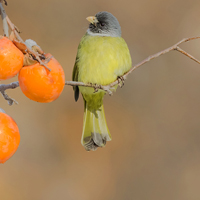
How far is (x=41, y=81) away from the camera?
3.65 feet

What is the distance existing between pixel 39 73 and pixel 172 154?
4.81 meters

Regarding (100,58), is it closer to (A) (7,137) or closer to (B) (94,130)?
(B) (94,130)

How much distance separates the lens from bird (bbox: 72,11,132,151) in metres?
2.47

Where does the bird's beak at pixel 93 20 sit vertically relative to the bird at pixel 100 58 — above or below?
above

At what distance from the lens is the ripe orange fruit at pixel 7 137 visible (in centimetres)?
112

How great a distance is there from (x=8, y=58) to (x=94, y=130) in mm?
1770

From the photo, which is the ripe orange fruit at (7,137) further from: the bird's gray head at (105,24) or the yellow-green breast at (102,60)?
the bird's gray head at (105,24)

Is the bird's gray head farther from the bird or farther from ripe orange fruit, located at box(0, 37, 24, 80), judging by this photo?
ripe orange fruit, located at box(0, 37, 24, 80)

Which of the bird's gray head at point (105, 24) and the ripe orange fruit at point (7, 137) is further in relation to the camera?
the bird's gray head at point (105, 24)

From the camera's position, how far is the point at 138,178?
5473mm

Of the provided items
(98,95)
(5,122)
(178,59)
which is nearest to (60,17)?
(178,59)

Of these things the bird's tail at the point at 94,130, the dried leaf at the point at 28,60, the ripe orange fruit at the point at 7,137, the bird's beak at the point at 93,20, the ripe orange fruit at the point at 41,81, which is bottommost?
the bird's tail at the point at 94,130

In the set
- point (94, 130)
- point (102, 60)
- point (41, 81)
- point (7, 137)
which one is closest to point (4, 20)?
point (41, 81)

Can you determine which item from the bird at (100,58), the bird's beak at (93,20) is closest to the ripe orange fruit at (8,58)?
the bird at (100,58)
